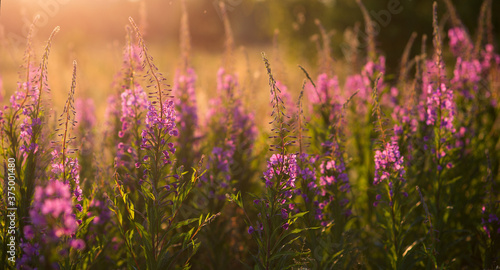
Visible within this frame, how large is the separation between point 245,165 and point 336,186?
1.64 meters

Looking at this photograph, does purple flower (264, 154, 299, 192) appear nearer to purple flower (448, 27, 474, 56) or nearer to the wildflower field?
the wildflower field

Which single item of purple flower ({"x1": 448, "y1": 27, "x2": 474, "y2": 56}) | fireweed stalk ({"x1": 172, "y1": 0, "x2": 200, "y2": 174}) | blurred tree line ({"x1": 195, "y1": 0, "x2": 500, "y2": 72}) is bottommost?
fireweed stalk ({"x1": 172, "y1": 0, "x2": 200, "y2": 174})

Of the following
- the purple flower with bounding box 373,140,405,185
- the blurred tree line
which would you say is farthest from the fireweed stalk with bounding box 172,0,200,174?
the blurred tree line

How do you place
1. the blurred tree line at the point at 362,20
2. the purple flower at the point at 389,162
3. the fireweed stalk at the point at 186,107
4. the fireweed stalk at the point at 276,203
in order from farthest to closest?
the blurred tree line at the point at 362,20 → the fireweed stalk at the point at 186,107 → the purple flower at the point at 389,162 → the fireweed stalk at the point at 276,203

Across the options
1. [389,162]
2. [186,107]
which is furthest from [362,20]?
[389,162]

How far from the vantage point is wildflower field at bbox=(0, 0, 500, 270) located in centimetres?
262

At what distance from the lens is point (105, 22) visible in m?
16.7

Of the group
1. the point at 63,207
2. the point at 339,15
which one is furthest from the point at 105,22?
the point at 63,207

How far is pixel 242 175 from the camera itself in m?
4.82

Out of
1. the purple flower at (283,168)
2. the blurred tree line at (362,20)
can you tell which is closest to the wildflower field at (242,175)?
the purple flower at (283,168)

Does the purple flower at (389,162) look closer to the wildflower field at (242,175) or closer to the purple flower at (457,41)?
the wildflower field at (242,175)

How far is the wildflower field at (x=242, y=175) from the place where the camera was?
2.62 metres

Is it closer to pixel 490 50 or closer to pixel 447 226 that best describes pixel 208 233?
pixel 447 226

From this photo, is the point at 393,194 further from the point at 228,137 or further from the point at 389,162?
the point at 228,137
